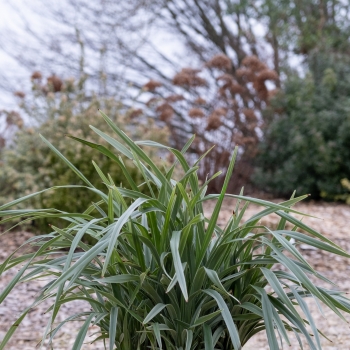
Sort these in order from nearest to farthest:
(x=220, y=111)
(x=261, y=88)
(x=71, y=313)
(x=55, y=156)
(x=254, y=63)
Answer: (x=71, y=313), (x=55, y=156), (x=220, y=111), (x=254, y=63), (x=261, y=88)

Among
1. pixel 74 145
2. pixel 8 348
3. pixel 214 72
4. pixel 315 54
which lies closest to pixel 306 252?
pixel 74 145

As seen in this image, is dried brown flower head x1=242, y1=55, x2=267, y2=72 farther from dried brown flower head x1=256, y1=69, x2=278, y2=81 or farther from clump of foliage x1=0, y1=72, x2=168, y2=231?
clump of foliage x1=0, y1=72, x2=168, y2=231

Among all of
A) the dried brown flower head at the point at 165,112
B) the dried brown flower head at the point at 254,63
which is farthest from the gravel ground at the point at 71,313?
the dried brown flower head at the point at 254,63

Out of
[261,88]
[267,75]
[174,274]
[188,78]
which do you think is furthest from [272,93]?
[174,274]

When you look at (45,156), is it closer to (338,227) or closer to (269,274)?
(338,227)

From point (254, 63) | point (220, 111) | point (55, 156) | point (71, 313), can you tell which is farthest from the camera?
point (254, 63)

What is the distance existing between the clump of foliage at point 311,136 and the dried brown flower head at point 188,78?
1442 millimetres

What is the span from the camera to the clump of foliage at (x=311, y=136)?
740cm

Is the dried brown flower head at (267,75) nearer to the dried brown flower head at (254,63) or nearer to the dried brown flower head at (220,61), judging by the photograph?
the dried brown flower head at (254,63)

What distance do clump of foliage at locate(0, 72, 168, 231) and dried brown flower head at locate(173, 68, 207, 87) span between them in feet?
4.67

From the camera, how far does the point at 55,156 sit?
489 centimetres

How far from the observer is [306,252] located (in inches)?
172

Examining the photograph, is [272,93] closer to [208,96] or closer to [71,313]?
[208,96]

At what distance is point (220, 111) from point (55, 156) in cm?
293
